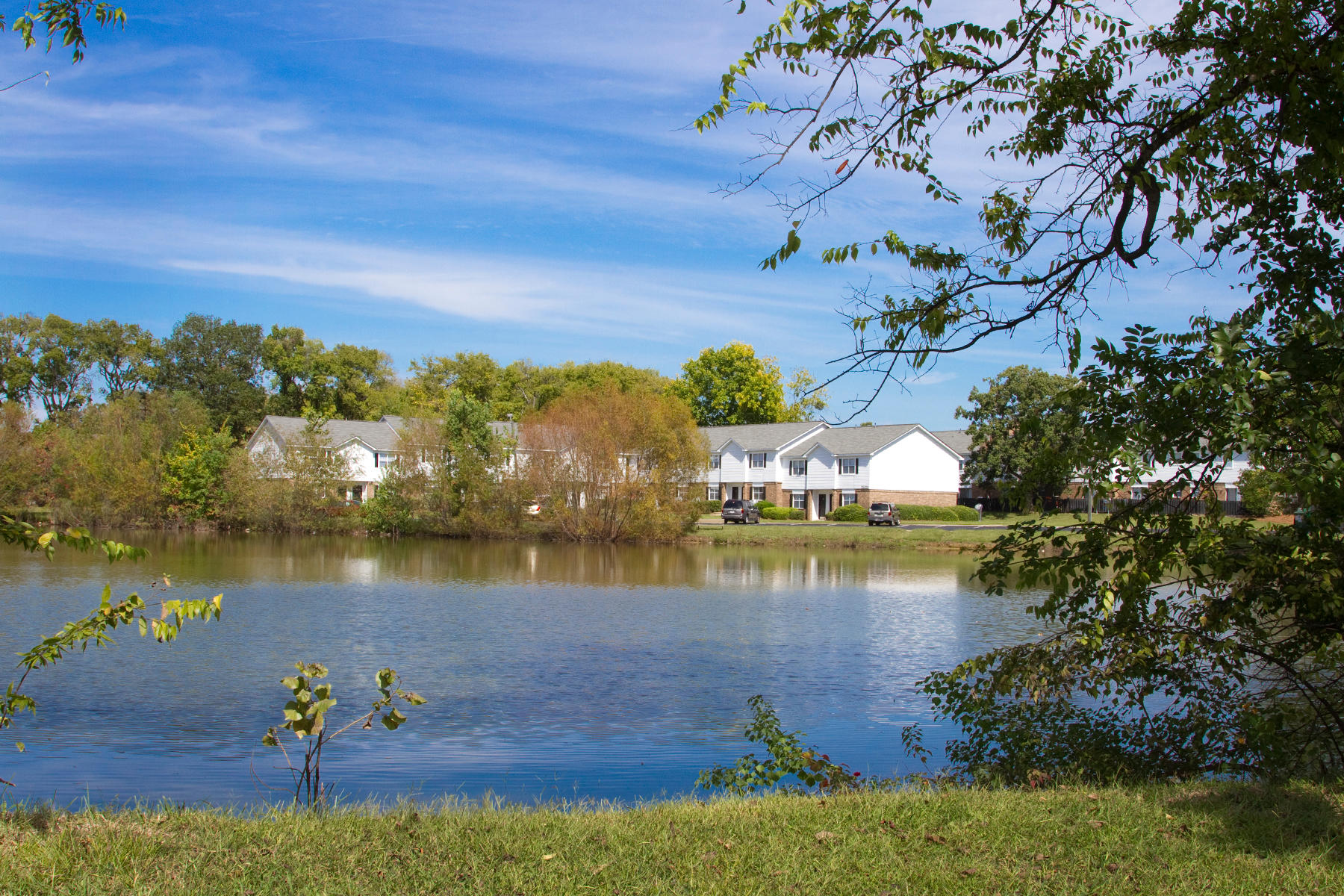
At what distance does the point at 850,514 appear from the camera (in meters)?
67.5

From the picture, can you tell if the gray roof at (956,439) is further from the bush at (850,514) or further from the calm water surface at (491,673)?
the calm water surface at (491,673)

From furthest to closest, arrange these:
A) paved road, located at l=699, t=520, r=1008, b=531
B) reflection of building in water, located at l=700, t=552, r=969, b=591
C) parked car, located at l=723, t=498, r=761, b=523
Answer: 1. parked car, located at l=723, t=498, r=761, b=523
2. paved road, located at l=699, t=520, r=1008, b=531
3. reflection of building in water, located at l=700, t=552, r=969, b=591

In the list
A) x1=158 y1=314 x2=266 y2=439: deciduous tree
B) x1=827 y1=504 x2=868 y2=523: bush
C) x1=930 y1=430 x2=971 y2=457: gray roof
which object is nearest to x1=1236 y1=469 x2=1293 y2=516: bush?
x1=827 y1=504 x2=868 y2=523: bush

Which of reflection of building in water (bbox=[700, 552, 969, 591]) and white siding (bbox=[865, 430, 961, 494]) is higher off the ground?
white siding (bbox=[865, 430, 961, 494])

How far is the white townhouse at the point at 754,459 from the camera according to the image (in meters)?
78.2

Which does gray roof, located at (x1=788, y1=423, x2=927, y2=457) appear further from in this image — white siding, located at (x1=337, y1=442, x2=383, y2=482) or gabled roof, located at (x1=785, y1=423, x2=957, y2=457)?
white siding, located at (x1=337, y1=442, x2=383, y2=482)

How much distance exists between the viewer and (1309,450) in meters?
6.22

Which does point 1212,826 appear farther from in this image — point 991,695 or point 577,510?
point 577,510

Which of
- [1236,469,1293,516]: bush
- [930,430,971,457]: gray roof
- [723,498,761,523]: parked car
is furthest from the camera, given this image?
[930,430,971,457]: gray roof

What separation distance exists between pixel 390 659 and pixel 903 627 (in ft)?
36.3

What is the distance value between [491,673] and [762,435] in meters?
66.0

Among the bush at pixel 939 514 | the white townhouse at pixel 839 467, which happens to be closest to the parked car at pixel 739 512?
the white townhouse at pixel 839 467

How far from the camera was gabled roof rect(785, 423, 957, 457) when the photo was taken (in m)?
72.9

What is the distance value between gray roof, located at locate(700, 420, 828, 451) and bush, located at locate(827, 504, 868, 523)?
10374 mm
